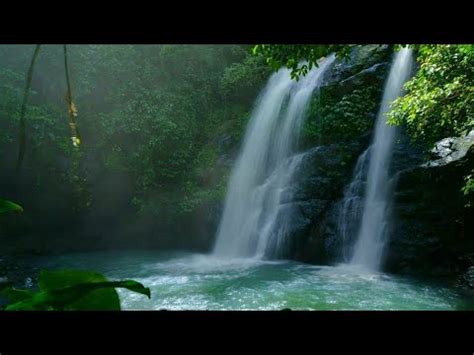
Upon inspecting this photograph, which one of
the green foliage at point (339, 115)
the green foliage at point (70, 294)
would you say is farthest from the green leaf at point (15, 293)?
the green foliage at point (339, 115)

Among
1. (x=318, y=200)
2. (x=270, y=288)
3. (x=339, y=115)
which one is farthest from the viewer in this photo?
(x=339, y=115)

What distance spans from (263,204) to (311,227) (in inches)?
88.2

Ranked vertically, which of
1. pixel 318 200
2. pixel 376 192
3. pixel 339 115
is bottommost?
pixel 318 200

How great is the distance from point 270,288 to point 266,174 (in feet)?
19.6

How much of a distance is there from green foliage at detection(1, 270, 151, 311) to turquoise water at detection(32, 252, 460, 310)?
616 centimetres

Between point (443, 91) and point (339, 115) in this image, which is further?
point (339, 115)

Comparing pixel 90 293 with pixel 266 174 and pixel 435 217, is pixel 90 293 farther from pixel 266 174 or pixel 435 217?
pixel 266 174

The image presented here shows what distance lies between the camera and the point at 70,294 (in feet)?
3.73

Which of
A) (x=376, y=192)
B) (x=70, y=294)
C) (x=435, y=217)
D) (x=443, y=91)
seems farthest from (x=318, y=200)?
(x=70, y=294)

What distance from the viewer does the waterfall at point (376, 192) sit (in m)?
10.2

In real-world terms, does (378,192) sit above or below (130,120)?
below

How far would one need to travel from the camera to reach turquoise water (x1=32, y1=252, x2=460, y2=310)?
736 cm

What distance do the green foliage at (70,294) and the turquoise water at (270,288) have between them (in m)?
6.16

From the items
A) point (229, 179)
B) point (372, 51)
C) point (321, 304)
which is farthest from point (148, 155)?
point (321, 304)
